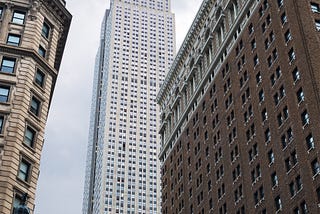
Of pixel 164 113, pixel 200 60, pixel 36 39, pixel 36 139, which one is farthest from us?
pixel 164 113

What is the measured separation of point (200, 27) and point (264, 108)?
3900 cm

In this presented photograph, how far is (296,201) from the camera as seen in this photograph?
62.8 m

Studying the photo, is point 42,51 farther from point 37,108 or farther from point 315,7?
point 315,7

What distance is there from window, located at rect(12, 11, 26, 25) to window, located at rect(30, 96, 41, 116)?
8896 mm

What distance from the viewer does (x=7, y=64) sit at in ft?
187

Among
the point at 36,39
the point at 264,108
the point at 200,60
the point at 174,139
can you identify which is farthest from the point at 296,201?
the point at 174,139

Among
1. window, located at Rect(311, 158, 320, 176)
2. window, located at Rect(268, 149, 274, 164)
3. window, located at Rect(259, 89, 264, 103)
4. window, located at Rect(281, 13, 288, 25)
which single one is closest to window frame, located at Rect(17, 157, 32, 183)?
window, located at Rect(311, 158, 320, 176)

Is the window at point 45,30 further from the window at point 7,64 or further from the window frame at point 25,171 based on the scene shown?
the window frame at point 25,171

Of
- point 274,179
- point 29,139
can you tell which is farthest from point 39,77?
point 274,179

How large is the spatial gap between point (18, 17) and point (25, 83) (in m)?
8.94

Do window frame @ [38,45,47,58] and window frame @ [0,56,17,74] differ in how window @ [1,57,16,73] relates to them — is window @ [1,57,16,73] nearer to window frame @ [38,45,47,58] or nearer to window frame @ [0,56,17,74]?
window frame @ [0,56,17,74]

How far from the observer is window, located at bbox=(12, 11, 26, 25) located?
60531mm

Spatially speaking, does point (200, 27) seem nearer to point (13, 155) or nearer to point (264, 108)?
point (264, 108)

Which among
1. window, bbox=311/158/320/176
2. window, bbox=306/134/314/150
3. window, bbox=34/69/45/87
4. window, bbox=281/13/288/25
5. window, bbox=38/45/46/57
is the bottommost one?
window, bbox=311/158/320/176
